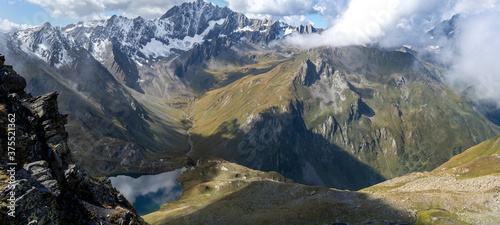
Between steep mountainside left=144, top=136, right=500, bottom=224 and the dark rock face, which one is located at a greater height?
the dark rock face

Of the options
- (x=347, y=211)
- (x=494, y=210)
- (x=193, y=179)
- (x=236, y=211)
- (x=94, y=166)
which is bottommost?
(x=494, y=210)

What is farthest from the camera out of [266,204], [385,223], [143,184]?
[143,184]

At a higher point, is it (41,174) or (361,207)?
(41,174)

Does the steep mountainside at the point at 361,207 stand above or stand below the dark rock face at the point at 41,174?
below

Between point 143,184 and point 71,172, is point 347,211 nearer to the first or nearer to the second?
point 71,172

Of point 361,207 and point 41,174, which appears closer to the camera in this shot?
point 41,174

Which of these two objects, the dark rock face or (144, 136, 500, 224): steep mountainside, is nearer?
the dark rock face

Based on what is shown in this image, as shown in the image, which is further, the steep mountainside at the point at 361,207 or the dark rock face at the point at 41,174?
the steep mountainside at the point at 361,207

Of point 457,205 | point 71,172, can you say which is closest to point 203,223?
point 71,172
